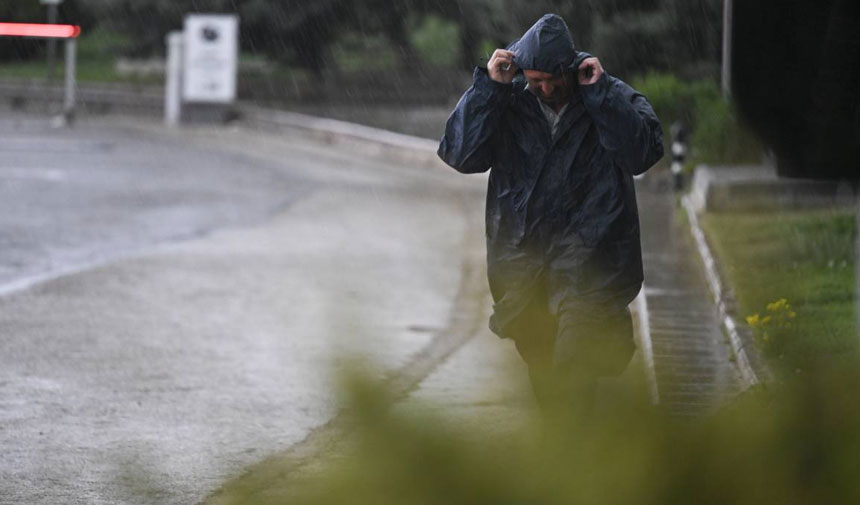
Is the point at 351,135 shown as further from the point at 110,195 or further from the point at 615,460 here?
the point at 615,460

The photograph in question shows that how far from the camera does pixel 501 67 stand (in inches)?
211

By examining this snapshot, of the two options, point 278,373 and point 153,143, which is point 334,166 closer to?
point 153,143

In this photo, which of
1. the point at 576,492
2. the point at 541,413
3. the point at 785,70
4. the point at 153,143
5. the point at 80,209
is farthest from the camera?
the point at 153,143

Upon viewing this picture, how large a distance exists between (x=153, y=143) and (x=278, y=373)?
20.4m

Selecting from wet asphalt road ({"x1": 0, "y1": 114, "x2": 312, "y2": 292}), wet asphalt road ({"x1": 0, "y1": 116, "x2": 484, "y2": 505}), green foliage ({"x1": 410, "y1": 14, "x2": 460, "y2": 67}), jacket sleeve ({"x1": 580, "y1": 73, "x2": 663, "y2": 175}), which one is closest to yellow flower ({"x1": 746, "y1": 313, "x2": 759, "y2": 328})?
wet asphalt road ({"x1": 0, "y1": 116, "x2": 484, "y2": 505})

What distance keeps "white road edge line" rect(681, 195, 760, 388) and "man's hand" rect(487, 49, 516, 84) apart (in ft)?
4.15

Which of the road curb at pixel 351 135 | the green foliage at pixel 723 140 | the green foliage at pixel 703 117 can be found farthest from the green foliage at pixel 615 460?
the road curb at pixel 351 135

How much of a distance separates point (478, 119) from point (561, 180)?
358 mm

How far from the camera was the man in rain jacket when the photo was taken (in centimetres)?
532

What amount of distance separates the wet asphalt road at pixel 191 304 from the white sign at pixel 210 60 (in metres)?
9.12

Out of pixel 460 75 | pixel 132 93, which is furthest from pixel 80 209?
pixel 460 75

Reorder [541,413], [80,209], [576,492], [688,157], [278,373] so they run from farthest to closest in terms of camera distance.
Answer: [688,157], [80,209], [278,373], [541,413], [576,492]

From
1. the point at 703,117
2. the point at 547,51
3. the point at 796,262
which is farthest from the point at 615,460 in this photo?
the point at 703,117

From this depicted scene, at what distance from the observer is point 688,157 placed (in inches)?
830
